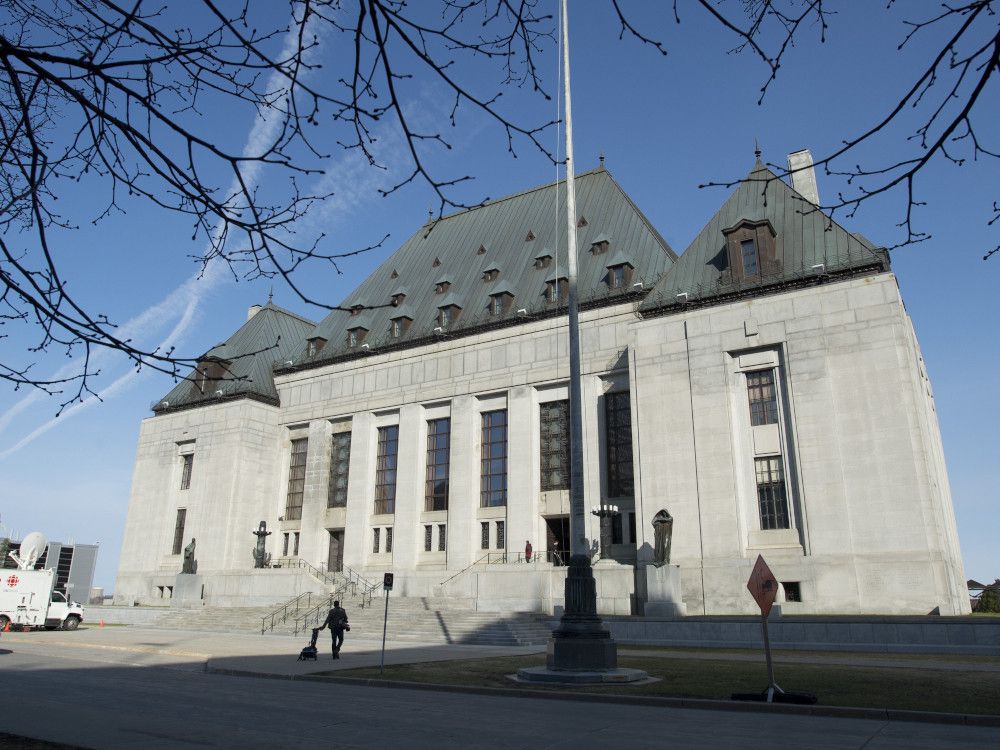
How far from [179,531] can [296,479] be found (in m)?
8.67

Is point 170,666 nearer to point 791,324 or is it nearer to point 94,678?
point 94,678

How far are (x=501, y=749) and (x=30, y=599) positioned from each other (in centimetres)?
3333

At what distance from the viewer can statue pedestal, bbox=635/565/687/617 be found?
95.0 ft

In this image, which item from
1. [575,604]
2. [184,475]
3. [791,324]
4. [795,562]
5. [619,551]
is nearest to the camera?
[575,604]

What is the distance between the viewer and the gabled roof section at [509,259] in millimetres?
41531

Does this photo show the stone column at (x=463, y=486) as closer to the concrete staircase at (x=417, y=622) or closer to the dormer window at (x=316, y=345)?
the concrete staircase at (x=417, y=622)

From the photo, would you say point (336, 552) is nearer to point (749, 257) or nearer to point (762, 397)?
point (762, 397)

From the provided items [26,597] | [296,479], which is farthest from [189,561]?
[26,597]

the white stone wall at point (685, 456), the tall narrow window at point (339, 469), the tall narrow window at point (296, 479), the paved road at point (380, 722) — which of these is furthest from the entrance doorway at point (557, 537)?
the paved road at point (380, 722)

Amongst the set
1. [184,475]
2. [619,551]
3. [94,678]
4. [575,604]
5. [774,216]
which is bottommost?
[94,678]

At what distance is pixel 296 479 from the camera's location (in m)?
49.3

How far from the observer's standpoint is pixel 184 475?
2025 inches

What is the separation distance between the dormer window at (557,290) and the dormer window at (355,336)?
1345 cm

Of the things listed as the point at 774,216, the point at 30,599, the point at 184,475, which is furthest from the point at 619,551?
the point at 184,475
